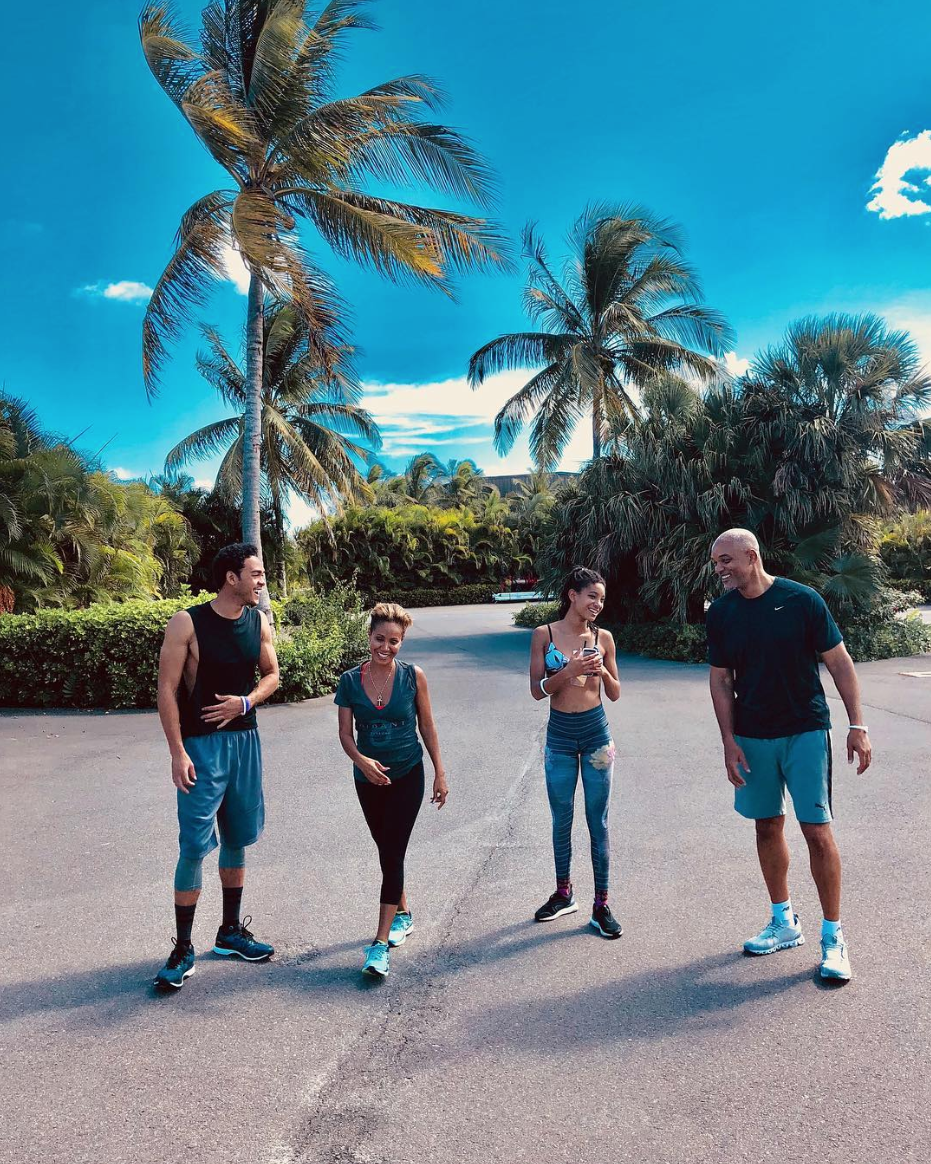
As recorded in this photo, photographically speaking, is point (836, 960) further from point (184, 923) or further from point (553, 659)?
point (184, 923)

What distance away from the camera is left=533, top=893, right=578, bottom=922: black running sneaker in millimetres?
4219

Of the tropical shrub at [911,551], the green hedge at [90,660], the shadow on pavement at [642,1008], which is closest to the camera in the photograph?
the shadow on pavement at [642,1008]

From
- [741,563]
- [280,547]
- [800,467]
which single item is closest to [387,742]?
[741,563]

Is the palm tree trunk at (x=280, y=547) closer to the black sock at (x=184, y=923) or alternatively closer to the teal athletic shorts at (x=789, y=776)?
the black sock at (x=184, y=923)

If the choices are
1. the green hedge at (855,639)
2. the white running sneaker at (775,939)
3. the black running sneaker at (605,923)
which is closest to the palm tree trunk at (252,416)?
the green hedge at (855,639)

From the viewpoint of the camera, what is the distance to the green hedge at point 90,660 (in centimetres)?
1038

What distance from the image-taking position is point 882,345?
51.5ft

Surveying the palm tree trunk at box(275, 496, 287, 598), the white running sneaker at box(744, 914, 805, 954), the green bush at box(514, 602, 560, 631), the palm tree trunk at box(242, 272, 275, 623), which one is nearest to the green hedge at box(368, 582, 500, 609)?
the palm tree trunk at box(275, 496, 287, 598)

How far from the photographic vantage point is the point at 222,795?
12.5 ft

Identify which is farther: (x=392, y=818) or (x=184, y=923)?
(x=392, y=818)

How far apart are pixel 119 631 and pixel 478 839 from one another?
658 cm

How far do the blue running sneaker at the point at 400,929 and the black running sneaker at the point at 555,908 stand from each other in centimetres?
64

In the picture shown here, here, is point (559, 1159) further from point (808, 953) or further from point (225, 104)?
point (225, 104)

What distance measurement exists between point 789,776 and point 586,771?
954mm
